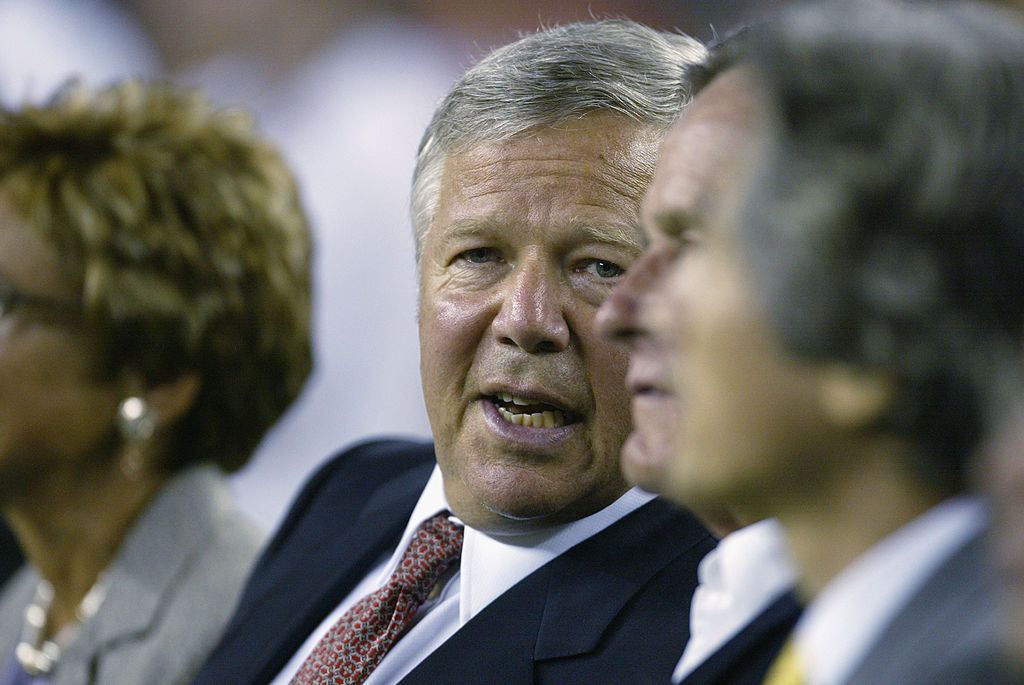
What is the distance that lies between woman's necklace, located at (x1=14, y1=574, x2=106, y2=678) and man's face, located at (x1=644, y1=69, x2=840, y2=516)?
1.76 meters

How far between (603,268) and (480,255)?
0.19m

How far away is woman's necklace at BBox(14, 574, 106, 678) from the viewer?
231 centimetres

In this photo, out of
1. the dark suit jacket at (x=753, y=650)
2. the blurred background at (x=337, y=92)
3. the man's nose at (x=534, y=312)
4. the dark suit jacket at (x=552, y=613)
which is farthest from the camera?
the blurred background at (x=337, y=92)

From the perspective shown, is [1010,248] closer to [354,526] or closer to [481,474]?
[481,474]

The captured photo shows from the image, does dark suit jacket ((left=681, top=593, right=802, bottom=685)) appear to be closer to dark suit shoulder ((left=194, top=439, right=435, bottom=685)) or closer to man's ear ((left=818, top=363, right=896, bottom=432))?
man's ear ((left=818, top=363, right=896, bottom=432))

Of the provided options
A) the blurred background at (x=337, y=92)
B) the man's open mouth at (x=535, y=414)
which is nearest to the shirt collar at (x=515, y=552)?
the man's open mouth at (x=535, y=414)

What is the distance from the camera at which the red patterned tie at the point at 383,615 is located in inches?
64.9

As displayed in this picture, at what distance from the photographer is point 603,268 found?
64.7 inches

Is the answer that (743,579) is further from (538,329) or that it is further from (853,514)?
(538,329)

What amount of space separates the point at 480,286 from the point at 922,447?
963 mm

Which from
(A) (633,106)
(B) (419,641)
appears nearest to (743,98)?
(A) (633,106)

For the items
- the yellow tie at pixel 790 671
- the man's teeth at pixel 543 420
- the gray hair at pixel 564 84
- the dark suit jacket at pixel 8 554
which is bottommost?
the dark suit jacket at pixel 8 554

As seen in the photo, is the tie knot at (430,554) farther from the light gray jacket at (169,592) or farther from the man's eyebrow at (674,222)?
the man's eyebrow at (674,222)

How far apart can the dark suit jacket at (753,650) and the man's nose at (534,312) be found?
543 mm
